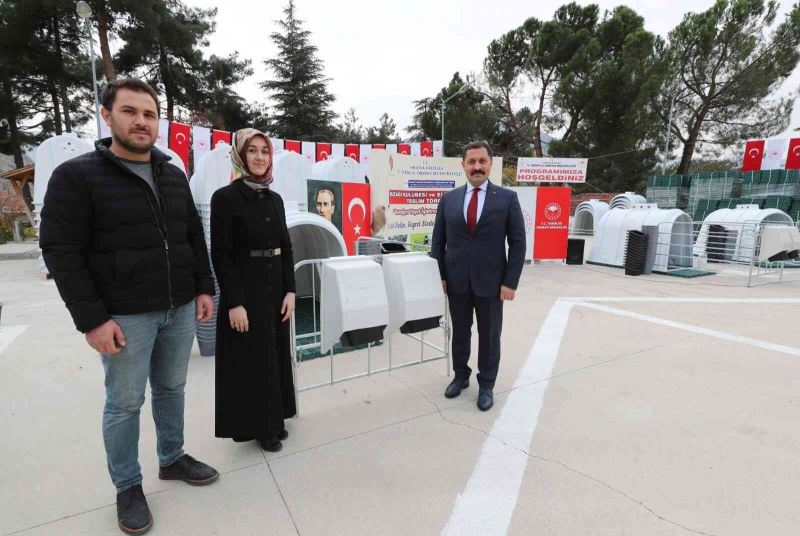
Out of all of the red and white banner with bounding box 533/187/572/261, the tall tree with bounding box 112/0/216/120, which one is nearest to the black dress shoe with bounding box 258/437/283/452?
the red and white banner with bounding box 533/187/572/261

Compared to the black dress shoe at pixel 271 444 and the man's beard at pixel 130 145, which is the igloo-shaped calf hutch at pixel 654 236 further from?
the man's beard at pixel 130 145

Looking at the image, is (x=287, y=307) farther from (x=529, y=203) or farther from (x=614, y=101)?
(x=614, y=101)

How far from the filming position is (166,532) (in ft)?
6.54

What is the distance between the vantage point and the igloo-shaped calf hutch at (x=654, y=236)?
32.0ft

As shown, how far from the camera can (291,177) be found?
5.87 m

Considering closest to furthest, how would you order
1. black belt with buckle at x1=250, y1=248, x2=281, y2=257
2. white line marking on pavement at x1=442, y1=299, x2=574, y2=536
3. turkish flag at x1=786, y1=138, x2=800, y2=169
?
white line marking on pavement at x1=442, y1=299, x2=574, y2=536, black belt with buckle at x1=250, y1=248, x2=281, y2=257, turkish flag at x1=786, y1=138, x2=800, y2=169

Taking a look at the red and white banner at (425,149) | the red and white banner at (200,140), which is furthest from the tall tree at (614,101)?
the red and white banner at (200,140)

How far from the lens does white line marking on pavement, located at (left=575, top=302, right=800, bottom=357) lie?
15.0 feet

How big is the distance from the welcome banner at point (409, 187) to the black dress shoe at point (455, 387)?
4030 millimetres

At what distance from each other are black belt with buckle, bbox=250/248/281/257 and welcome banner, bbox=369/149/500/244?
4.61 metres

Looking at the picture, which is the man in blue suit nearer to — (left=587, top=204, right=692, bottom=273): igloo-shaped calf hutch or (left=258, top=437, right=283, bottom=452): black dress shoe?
(left=258, top=437, right=283, bottom=452): black dress shoe

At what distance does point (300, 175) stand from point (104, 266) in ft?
14.2

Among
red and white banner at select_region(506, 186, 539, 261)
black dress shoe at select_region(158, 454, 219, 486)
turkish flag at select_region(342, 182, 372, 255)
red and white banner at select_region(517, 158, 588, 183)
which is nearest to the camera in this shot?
black dress shoe at select_region(158, 454, 219, 486)

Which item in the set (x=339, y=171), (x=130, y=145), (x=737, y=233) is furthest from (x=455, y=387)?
(x=737, y=233)
